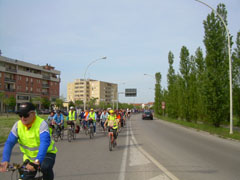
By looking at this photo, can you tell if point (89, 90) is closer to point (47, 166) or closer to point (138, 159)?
point (138, 159)

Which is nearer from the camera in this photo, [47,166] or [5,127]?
[47,166]

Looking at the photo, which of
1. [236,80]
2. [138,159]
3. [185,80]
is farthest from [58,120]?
[185,80]

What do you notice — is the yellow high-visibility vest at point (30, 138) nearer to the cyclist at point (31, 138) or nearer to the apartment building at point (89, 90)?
the cyclist at point (31, 138)

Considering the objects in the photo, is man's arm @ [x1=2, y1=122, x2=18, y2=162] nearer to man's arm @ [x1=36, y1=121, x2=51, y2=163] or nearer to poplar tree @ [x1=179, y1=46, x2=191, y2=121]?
man's arm @ [x1=36, y1=121, x2=51, y2=163]

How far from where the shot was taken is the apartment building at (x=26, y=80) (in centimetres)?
6347

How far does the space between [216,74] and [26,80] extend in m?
62.1

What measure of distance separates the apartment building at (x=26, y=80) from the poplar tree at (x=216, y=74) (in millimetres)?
55079

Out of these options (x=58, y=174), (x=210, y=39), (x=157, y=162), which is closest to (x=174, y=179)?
(x=157, y=162)

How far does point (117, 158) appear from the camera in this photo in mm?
8219

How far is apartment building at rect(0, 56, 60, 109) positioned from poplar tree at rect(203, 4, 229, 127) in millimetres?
55079

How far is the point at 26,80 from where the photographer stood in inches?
2795

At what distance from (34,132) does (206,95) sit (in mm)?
18929

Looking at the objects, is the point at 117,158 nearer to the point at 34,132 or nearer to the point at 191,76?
the point at 34,132

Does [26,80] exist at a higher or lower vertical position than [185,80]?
higher
